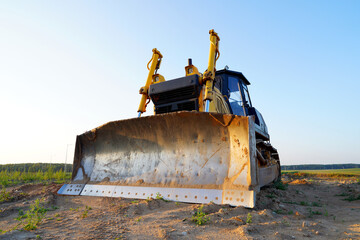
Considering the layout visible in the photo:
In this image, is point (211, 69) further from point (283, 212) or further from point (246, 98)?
point (283, 212)

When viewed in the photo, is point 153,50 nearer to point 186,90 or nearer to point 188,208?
point 186,90

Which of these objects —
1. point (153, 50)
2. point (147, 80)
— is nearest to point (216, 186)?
point (147, 80)

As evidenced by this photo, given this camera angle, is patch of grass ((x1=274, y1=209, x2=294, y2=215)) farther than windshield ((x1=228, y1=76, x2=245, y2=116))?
No

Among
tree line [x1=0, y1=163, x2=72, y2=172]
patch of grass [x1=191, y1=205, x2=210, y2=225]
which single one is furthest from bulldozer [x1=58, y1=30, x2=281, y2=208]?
tree line [x1=0, y1=163, x2=72, y2=172]

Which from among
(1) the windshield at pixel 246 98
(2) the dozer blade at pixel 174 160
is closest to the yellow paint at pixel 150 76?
(2) the dozer blade at pixel 174 160

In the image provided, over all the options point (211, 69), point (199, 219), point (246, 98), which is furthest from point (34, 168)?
point (199, 219)

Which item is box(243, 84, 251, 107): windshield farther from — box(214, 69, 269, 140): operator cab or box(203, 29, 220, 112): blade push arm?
box(203, 29, 220, 112): blade push arm

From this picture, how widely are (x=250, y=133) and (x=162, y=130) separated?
4.90ft

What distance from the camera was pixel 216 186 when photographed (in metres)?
3.05

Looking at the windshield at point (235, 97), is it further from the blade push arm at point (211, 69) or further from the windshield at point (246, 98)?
the blade push arm at point (211, 69)

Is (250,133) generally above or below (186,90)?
below

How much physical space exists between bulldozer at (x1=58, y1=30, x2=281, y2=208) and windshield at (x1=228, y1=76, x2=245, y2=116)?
0.78 metres

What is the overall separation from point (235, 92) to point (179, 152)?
9.62 ft

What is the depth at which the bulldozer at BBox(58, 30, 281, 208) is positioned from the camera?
3035 millimetres
